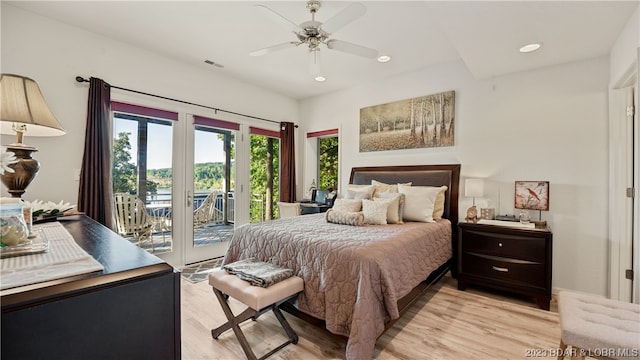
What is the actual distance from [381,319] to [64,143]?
136 inches

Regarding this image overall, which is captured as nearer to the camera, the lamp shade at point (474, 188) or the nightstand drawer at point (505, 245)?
the nightstand drawer at point (505, 245)

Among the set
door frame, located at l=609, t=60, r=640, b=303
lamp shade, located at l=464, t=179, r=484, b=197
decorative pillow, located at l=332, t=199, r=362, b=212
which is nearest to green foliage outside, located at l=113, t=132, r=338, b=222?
decorative pillow, located at l=332, t=199, r=362, b=212

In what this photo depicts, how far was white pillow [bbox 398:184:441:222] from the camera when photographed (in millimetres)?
3092

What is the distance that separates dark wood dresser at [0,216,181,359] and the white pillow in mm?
2758

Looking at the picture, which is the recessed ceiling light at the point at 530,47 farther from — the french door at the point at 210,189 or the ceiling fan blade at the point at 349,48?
Answer: the french door at the point at 210,189

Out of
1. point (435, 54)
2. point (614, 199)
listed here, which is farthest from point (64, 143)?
point (614, 199)

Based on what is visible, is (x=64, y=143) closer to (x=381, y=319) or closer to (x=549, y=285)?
(x=381, y=319)

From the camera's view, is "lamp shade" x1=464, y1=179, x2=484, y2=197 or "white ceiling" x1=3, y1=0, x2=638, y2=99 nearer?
"white ceiling" x1=3, y1=0, x2=638, y2=99

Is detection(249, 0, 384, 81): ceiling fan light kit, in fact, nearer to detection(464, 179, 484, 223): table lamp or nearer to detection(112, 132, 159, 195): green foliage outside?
detection(464, 179, 484, 223): table lamp

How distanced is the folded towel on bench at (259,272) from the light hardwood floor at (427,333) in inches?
20.3

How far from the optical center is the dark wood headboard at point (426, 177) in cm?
344

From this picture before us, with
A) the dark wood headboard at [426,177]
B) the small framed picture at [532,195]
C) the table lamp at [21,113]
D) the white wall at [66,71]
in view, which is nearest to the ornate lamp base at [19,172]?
the table lamp at [21,113]

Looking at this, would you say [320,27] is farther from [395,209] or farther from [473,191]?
[473,191]

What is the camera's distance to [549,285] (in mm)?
2541
